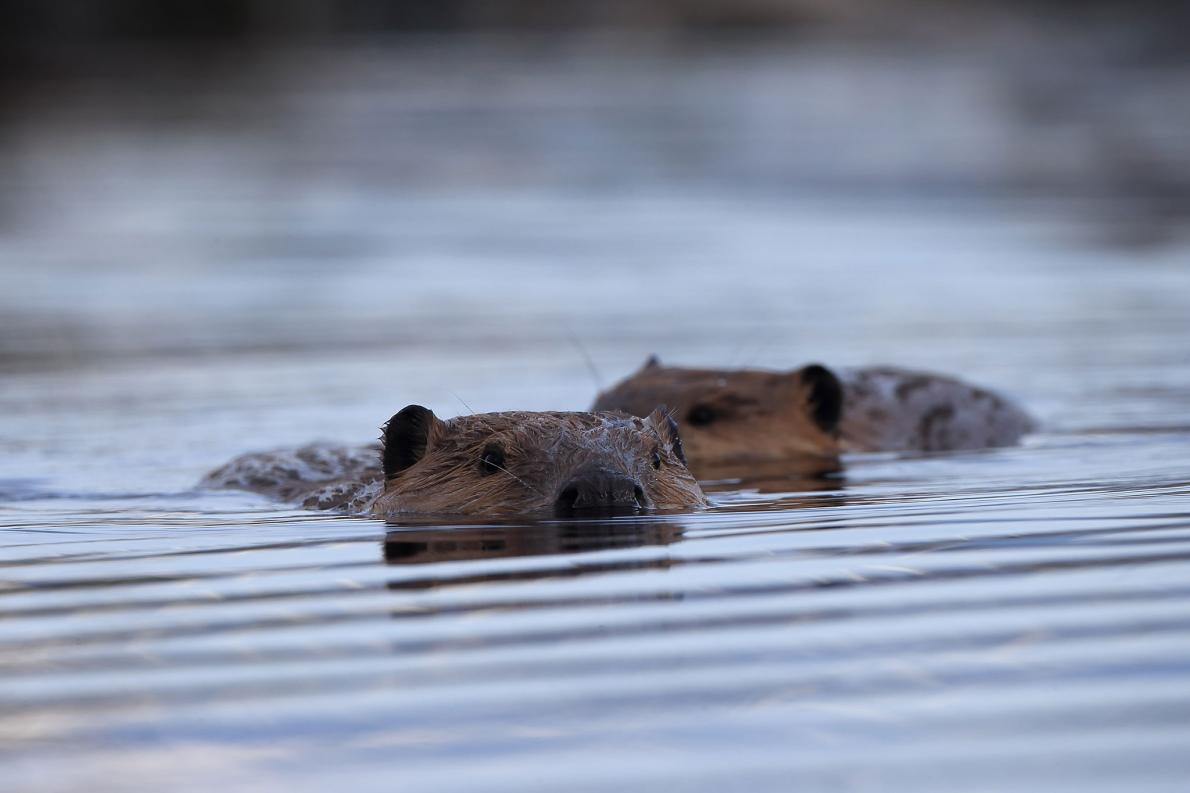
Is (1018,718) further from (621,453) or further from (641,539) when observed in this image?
(621,453)

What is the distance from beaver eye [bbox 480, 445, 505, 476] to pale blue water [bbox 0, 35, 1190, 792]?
0.31 metres

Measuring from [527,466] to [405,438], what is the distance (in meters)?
0.67

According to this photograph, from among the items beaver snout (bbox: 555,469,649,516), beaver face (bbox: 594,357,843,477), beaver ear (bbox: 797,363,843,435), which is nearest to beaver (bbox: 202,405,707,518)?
beaver snout (bbox: 555,469,649,516)

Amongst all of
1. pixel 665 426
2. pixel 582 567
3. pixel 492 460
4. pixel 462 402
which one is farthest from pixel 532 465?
pixel 462 402

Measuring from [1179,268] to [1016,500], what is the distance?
12.6m

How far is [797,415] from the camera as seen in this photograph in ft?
32.4

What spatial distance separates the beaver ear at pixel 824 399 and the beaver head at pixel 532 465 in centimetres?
258

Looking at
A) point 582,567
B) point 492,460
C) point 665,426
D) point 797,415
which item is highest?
point 797,415

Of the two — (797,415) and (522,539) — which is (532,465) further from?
(797,415)

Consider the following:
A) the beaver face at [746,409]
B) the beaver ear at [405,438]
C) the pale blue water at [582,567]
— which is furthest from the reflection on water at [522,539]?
the beaver face at [746,409]

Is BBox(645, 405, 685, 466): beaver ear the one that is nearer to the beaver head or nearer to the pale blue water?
the beaver head

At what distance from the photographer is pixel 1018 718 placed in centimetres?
389

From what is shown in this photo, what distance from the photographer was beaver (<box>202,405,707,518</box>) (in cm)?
631

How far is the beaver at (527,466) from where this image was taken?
20.7ft
